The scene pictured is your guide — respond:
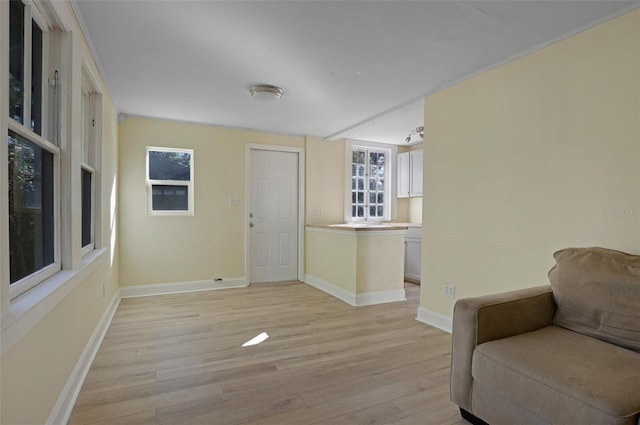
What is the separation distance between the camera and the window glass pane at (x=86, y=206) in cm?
270

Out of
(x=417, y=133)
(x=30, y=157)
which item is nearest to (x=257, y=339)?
(x=30, y=157)

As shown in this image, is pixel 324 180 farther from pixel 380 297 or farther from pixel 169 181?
pixel 169 181

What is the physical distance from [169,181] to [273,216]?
1.52 m

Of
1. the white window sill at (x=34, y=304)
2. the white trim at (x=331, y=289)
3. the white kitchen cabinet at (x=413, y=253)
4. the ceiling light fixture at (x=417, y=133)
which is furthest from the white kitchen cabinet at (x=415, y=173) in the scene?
the white window sill at (x=34, y=304)

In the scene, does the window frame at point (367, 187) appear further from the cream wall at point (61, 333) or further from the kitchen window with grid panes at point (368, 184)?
the cream wall at point (61, 333)

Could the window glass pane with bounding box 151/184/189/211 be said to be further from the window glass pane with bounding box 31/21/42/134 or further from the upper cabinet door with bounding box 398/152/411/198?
the upper cabinet door with bounding box 398/152/411/198

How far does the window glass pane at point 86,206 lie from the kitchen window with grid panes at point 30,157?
868 millimetres

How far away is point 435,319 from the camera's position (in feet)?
10.7

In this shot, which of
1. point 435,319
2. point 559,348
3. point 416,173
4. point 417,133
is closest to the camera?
point 559,348

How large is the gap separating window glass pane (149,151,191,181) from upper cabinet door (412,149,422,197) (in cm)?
346

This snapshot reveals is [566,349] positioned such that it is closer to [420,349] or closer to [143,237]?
[420,349]

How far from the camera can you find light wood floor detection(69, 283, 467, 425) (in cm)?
186

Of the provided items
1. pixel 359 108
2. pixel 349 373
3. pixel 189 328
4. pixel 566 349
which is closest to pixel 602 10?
pixel 566 349

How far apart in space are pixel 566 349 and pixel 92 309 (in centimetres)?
303
